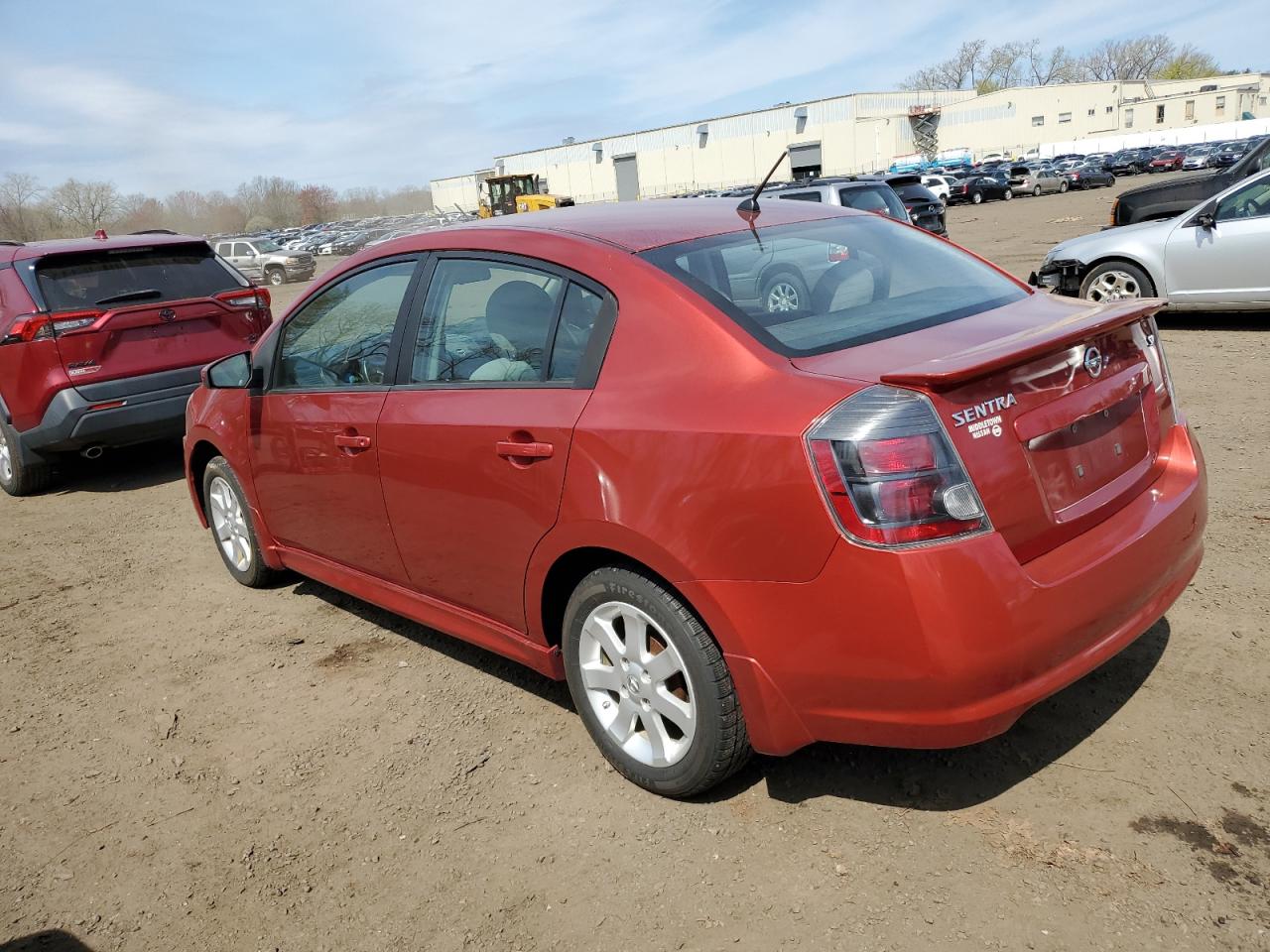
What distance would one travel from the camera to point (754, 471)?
2.36 meters

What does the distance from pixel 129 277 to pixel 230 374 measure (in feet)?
10.6

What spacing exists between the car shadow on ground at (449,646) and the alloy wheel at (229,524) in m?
0.29

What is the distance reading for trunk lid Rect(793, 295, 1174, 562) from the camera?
229cm

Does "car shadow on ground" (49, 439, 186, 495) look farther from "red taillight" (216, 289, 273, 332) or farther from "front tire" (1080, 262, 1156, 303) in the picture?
"front tire" (1080, 262, 1156, 303)

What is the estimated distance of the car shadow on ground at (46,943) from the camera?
2.57 metres

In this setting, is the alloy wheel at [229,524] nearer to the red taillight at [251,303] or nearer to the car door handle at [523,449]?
the car door handle at [523,449]

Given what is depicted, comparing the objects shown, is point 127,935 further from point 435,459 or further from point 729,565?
point 729,565

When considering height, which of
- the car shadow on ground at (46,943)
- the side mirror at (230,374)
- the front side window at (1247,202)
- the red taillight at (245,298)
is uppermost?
the red taillight at (245,298)

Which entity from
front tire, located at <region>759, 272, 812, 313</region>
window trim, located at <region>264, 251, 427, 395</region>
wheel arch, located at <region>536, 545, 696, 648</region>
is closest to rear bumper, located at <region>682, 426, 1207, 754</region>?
wheel arch, located at <region>536, 545, 696, 648</region>

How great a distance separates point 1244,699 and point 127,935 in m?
3.33

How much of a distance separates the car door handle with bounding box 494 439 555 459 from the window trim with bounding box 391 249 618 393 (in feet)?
0.60

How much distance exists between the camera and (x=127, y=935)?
103 inches

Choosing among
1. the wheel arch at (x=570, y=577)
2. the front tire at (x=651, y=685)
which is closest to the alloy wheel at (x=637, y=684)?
the front tire at (x=651, y=685)

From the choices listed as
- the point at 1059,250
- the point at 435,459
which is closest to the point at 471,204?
the point at 1059,250
